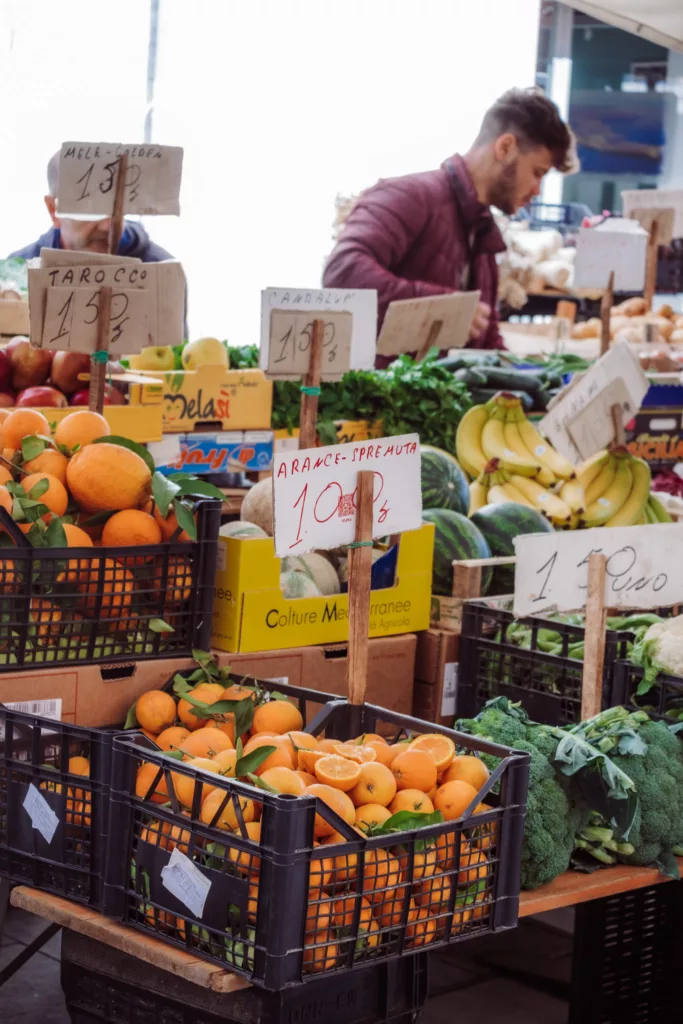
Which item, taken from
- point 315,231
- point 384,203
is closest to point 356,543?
point 384,203

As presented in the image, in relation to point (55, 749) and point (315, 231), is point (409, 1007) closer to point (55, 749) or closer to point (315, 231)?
point (55, 749)


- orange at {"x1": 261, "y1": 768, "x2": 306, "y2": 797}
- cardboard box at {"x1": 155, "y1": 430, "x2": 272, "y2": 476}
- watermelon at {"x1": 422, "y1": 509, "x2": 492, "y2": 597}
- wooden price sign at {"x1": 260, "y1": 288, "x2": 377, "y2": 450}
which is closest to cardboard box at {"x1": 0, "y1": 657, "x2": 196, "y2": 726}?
orange at {"x1": 261, "y1": 768, "x2": 306, "y2": 797}

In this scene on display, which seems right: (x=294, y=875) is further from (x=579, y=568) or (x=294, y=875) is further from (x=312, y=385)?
(x=312, y=385)

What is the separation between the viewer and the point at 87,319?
2.83 m

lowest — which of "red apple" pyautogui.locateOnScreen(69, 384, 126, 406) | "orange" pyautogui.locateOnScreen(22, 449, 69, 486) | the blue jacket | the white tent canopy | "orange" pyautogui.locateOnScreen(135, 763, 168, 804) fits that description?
"orange" pyautogui.locateOnScreen(135, 763, 168, 804)

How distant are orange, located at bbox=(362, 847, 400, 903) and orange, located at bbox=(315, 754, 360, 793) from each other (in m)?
0.13

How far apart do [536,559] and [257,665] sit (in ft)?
1.77

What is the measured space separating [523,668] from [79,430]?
3.20ft

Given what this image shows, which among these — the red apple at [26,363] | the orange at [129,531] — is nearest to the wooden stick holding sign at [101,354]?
the red apple at [26,363]

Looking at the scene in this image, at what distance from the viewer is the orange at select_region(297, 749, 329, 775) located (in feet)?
5.82

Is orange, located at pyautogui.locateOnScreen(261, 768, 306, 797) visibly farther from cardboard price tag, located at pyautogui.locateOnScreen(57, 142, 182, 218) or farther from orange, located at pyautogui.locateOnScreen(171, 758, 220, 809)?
cardboard price tag, located at pyautogui.locateOnScreen(57, 142, 182, 218)

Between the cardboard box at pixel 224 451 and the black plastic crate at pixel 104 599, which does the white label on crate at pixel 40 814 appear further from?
the cardboard box at pixel 224 451

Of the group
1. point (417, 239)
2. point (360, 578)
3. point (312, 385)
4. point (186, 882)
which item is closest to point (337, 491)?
point (360, 578)

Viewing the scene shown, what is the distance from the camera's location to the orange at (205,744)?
1847 mm
